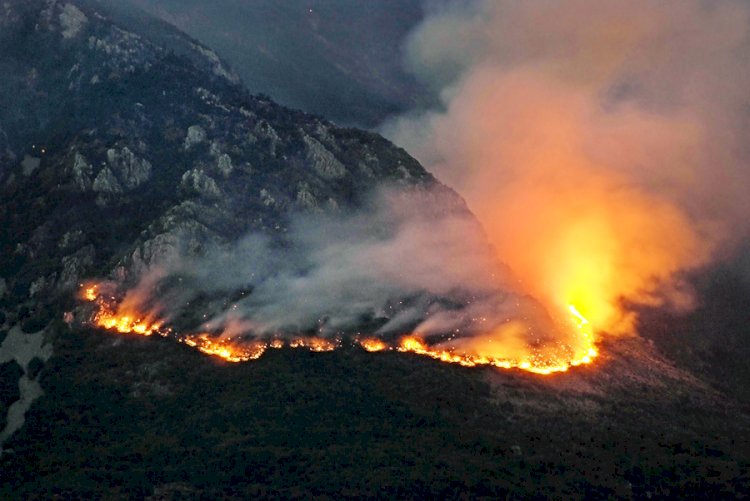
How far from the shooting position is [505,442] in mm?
174500

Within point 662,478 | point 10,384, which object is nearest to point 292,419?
point 10,384

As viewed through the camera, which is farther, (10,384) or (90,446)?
(10,384)

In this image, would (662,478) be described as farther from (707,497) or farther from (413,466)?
(413,466)

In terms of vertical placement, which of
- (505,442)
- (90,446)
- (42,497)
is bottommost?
(42,497)

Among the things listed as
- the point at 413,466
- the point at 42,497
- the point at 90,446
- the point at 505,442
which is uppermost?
the point at 505,442

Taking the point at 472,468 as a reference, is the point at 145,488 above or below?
below

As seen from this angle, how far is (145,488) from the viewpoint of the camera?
483 feet

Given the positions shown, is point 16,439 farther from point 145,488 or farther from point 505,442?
point 505,442

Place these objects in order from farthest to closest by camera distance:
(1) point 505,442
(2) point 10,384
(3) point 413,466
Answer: (2) point 10,384
(1) point 505,442
(3) point 413,466

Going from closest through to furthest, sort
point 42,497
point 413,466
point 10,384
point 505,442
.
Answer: point 42,497
point 413,466
point 505,442
point 10,384

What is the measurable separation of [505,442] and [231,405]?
65802 mm

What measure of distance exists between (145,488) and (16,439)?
131 feet

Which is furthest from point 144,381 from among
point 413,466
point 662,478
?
point 662,478

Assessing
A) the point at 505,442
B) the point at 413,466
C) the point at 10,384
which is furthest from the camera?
the point at 10,384
